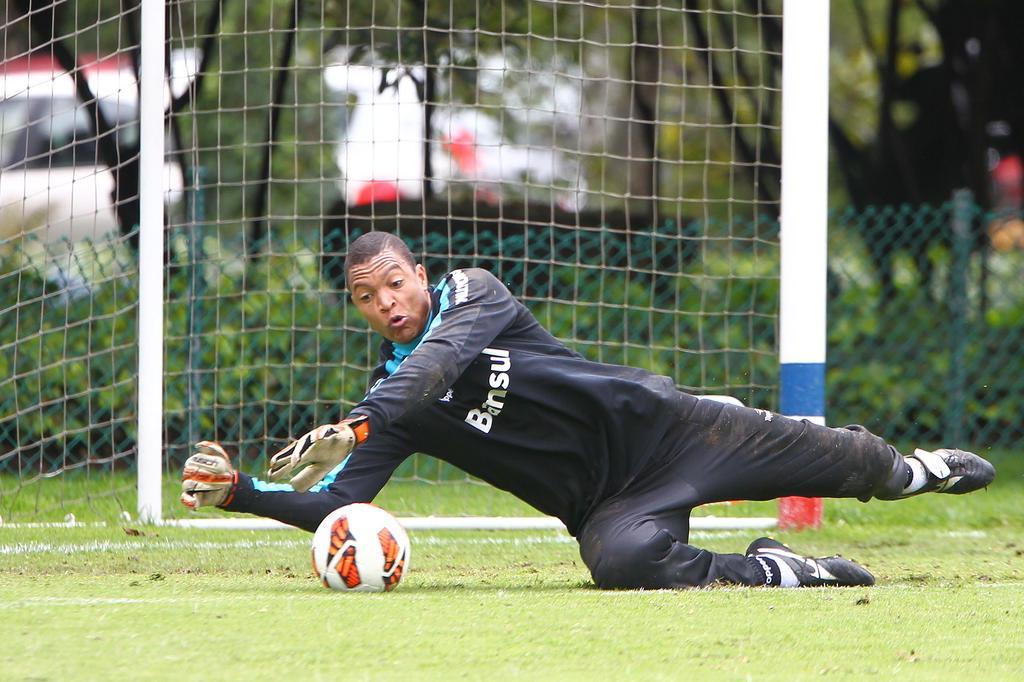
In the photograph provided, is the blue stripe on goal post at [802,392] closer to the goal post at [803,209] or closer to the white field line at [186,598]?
the goal post at [803,209]

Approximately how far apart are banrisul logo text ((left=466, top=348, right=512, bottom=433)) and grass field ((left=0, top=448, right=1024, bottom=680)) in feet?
1.93

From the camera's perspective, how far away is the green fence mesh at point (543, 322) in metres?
9.57

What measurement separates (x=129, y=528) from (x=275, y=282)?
3029mm

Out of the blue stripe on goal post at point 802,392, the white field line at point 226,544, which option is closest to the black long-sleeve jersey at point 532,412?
the white field line at point 226,544

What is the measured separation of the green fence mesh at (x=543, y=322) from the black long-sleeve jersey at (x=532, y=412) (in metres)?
3.47

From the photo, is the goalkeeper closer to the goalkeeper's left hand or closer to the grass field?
the grass field

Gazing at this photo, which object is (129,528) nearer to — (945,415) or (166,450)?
(166,450)

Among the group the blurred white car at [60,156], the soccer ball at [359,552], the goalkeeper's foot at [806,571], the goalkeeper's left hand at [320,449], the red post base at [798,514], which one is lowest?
the red post base at [798,514]

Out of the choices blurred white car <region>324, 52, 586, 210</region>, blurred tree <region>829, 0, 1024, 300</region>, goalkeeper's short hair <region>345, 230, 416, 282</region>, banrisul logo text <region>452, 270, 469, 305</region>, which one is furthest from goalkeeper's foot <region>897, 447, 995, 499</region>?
blurred tree <region>829, 0, 1024, 300</region>

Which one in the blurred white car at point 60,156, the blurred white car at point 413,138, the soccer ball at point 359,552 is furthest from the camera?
the blurred white car at point 413,138

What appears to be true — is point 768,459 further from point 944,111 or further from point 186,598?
point 944,111

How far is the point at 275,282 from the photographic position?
10.1 metres

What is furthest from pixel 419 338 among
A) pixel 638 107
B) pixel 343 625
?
pixel 638 107

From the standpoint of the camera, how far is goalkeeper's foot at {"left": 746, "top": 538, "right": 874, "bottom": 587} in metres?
5.31
